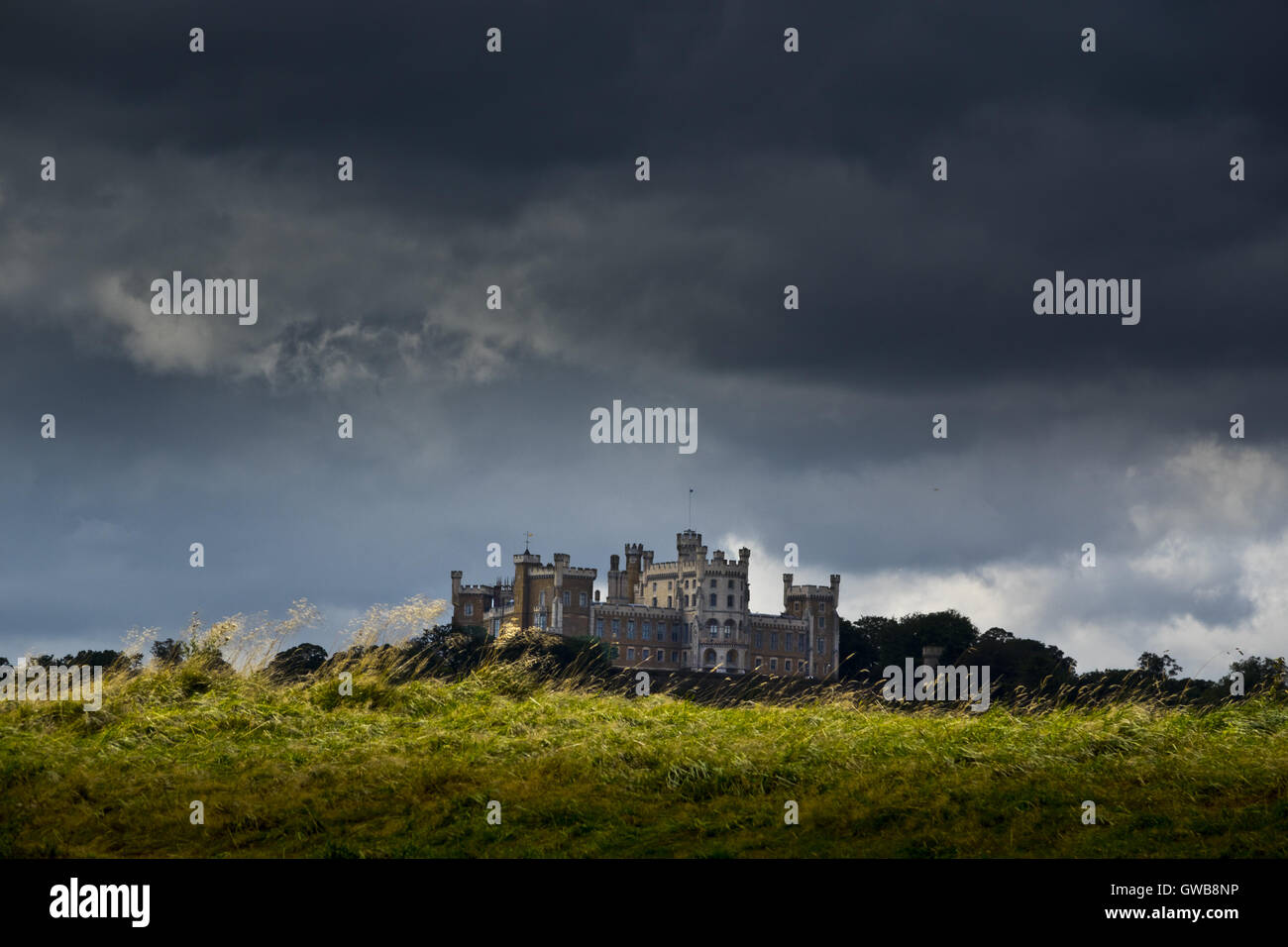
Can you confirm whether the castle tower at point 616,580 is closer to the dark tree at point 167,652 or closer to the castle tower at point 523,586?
the castle tower at point 523,586

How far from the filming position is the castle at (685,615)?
159 meters

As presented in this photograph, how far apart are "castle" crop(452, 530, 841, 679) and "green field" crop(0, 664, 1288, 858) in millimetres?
136839

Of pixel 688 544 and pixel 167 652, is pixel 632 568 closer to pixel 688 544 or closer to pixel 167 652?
pixel 688 544

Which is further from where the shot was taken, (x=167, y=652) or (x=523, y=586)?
(x=523, y=586)

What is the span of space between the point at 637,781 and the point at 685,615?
5943 inches

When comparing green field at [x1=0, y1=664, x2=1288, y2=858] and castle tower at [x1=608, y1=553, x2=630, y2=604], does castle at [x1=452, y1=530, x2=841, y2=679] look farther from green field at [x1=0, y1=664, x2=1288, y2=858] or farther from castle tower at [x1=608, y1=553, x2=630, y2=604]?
green field at [x1=0, y1=664, x2=1288, y2=858]

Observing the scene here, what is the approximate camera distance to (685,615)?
16425cm

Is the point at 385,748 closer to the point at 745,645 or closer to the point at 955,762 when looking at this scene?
the point at 955,762

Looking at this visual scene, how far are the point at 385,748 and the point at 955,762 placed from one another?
667 cm

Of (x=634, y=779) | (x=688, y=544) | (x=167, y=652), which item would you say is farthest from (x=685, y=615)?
(x=634, y=779)
